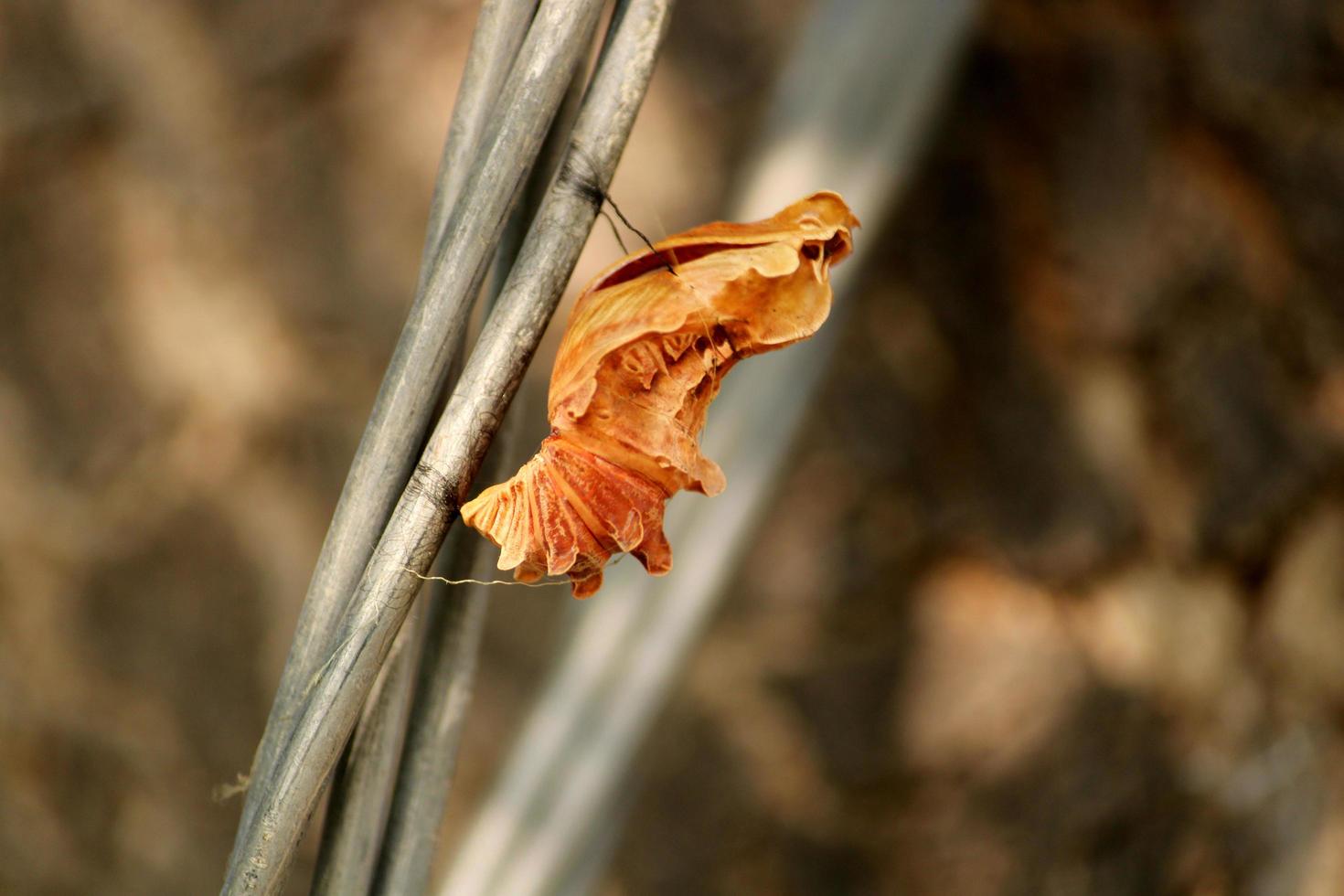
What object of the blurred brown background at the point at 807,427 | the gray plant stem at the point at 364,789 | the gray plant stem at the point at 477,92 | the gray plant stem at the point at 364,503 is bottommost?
the gray plant stem at the point at 364,789

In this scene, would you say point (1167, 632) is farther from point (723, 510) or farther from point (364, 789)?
point (364, 789)

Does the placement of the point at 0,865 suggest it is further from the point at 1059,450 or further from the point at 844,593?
the point at 1059,450

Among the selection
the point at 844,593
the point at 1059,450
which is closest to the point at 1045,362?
the point at 1059,450

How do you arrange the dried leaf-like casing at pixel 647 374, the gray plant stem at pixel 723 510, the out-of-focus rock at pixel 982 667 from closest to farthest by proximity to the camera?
1. the dried leaf-like casing at pixel 647 374
2. the gray plant stem at pixel 723 510
3. the out-of-focus rock at pixel 982 667

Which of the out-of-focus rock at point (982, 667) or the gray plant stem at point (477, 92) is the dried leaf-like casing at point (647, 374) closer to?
the gray plant stem at point (477, 92)

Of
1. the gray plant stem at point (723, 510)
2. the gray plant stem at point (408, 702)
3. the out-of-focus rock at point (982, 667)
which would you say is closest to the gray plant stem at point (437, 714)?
the gray plant stem at point (408, 702)

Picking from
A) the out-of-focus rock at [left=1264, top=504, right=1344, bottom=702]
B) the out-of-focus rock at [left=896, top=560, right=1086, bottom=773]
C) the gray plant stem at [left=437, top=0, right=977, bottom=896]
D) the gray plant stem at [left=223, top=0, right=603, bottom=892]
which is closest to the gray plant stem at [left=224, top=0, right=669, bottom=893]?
the gray plant stem at [left=223, top=0, right=603, bottom=892]

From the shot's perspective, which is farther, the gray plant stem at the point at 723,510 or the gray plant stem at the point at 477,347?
the gray plant stem at the point at 723,510
